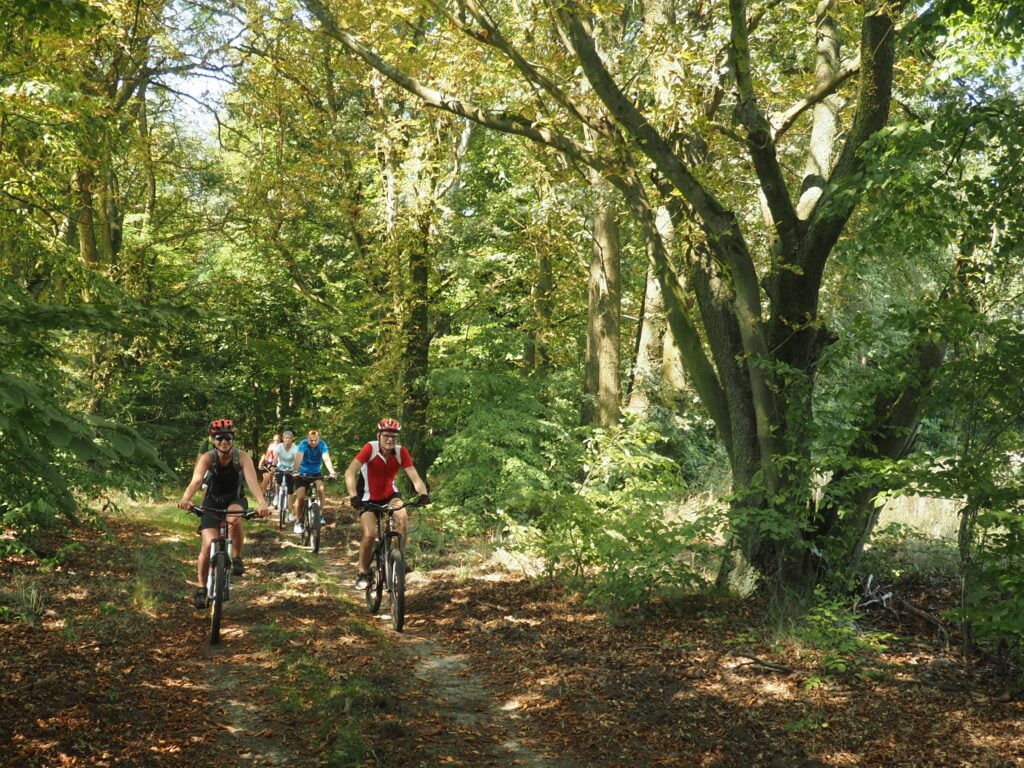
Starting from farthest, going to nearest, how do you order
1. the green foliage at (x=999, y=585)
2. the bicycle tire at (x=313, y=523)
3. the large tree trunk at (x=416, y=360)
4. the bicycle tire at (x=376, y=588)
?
the large tree trunk at (x=416, y=360) → the bicycle tire at (x=313, y=523) → the bicycle tire at (x=376, y=588) → the green foliage at (x=999, y=585)

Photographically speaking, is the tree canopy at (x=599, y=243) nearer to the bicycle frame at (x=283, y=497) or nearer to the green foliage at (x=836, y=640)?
the green foliage at (x=836, y=640)

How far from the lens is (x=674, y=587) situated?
30.7 ft

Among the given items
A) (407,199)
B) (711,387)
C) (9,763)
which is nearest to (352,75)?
(407,199)

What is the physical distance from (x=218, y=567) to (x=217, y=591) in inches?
11.3

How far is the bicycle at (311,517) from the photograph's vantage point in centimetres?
1476

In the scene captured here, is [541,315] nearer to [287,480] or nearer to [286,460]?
[286,460]

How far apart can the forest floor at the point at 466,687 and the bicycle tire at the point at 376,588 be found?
20 centimetres

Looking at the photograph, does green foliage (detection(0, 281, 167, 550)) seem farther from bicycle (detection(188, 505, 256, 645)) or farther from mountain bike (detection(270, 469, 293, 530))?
mountain bike (detection(270, 469, 293, 530))

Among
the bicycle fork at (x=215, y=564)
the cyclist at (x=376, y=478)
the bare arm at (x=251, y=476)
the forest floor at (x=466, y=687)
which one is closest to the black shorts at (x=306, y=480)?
the forest floor at (x=466, y=687)

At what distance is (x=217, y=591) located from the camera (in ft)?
27.5

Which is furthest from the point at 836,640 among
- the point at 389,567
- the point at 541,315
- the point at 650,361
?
the point at 541,315

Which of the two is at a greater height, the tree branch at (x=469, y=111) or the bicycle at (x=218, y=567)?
the tree branch at (x=469, y=111)

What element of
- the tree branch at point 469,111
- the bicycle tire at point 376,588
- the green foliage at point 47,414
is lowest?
the bicycle tire at point 376,588

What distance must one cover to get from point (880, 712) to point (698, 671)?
5.09ft
